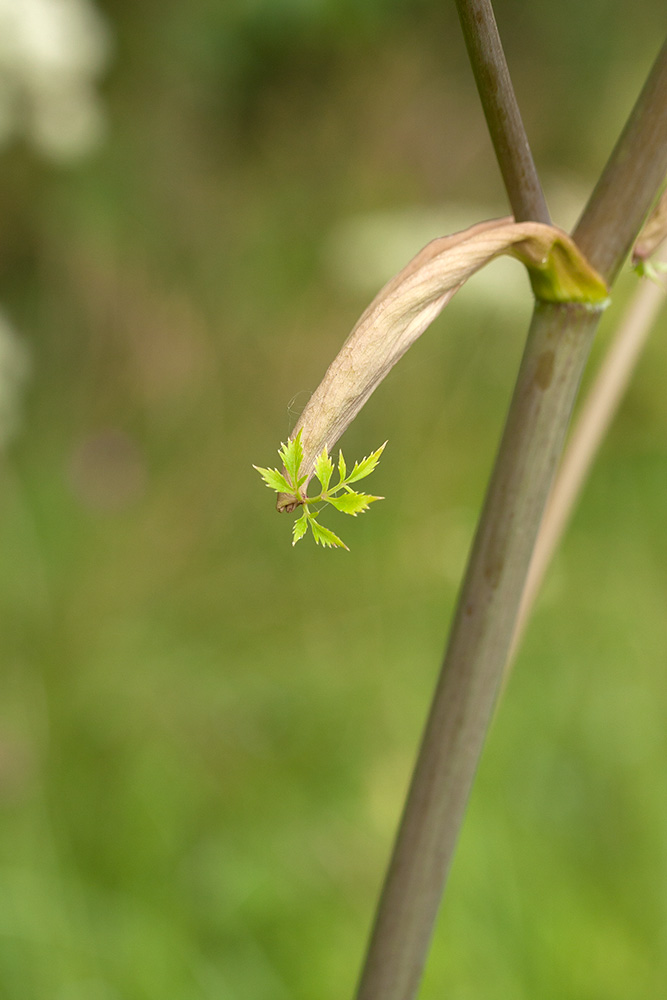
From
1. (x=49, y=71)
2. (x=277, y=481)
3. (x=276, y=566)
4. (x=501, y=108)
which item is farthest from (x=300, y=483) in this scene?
(x=276, y=566)

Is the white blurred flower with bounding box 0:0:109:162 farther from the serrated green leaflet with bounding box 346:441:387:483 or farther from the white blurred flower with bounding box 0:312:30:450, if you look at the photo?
the serrated green leaflet with bounding box 346:441:387:483

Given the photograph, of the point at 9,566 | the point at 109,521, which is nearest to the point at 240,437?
the point at 109,521

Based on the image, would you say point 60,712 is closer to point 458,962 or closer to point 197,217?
point 458,962

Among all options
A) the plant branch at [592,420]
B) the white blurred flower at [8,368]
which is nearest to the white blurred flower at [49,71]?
the white blurred flower at [8,368]

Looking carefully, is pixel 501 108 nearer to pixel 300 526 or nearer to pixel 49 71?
pixel 300 526

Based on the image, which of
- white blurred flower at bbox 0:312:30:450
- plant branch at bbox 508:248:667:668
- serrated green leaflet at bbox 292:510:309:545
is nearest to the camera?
serrated green leaflet at bbox 292:510:309:545

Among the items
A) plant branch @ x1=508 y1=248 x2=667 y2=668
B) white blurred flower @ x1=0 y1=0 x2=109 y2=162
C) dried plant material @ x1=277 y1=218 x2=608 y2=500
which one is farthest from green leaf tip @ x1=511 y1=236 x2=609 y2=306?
white blurred flower @ x1=0 y1=0 x2=109 y2=162
